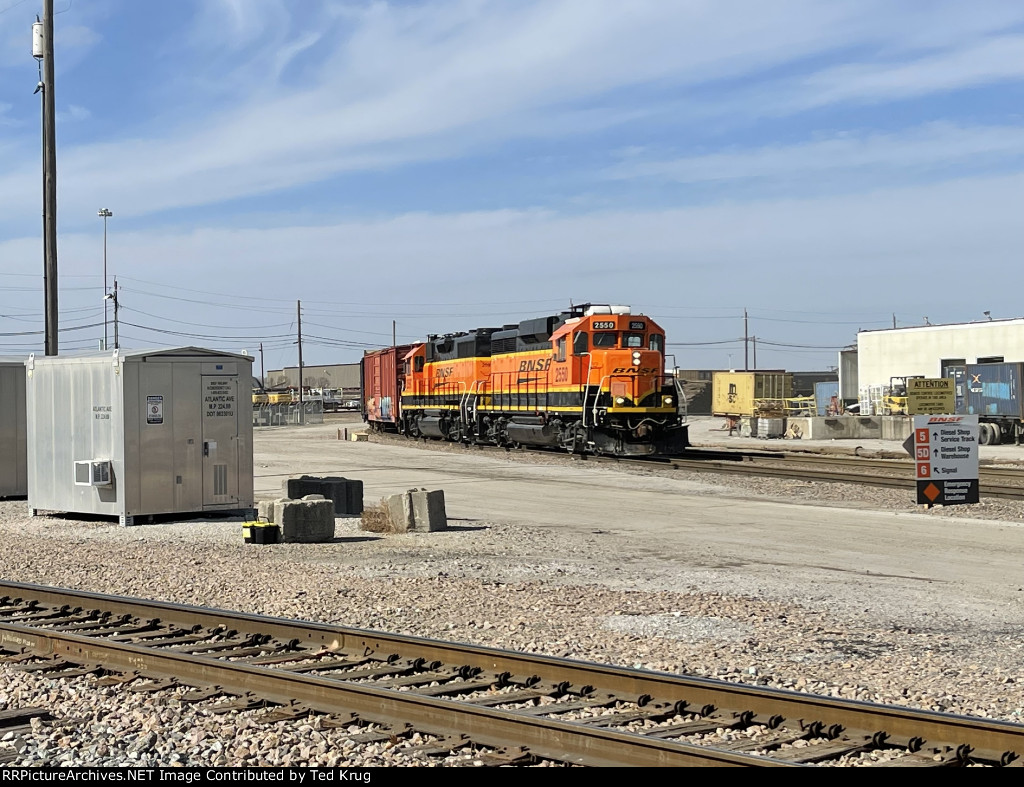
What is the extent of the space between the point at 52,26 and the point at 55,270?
4571mm

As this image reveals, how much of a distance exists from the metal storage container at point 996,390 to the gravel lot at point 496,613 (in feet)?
83.5

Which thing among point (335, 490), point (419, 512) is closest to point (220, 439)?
point (335, 490)

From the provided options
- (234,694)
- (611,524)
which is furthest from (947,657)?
(611,524)

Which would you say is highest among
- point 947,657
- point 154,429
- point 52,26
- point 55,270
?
point 52,26

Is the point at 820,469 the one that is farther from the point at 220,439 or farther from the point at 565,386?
the point at 220,439

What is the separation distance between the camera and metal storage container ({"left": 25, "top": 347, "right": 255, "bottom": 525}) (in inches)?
639

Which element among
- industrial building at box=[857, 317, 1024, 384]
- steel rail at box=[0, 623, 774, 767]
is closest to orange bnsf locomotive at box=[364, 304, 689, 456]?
steel rail at box=[0, 623, 774, 767]

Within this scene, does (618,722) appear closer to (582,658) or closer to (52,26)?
(582,658)

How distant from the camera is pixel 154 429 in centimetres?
1638

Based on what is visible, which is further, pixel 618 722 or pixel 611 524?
pixel 611 524

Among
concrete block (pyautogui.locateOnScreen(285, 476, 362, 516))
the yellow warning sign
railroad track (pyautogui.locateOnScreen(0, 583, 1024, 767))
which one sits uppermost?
the yellow warning sign

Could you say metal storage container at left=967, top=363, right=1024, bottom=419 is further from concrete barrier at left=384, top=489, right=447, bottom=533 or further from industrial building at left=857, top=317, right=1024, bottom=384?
concrete barrier at left=384, top=489, right=447, bottom=533

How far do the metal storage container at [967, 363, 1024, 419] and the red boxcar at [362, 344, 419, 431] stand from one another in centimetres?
2113

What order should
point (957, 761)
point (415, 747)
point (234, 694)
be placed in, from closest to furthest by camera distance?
point (957, 761)
point (415, 747)
point (234, 694)
